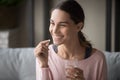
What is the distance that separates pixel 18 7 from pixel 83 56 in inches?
69.7

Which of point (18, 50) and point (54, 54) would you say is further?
point (18, 50)

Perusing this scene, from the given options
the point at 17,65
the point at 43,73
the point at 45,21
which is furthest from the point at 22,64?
the point at 45,21

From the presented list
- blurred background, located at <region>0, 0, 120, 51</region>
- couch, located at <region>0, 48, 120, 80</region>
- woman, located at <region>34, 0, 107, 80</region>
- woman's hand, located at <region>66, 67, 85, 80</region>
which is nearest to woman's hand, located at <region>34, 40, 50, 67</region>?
woman, located at <region>34, 0, 107, 80</region>

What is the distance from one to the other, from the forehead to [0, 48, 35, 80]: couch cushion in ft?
1.90

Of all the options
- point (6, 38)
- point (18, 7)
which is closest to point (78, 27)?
point (6, 38)

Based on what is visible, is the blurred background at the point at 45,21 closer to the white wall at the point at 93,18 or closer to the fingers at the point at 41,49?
the white wall at the point at 93,18

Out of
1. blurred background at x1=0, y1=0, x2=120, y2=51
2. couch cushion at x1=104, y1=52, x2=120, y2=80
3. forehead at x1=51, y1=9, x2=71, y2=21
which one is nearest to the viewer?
forehead at x1=51, y1=9, x2=71, y2=21

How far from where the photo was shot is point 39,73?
1141 mm

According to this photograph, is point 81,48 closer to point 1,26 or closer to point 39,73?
point 39,73

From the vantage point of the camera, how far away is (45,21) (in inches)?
103

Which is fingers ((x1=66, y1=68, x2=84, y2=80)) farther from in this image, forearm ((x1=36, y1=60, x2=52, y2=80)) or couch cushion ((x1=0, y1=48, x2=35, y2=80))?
couch cushion ((x1=0, y1=48, x2=35, y2=80))

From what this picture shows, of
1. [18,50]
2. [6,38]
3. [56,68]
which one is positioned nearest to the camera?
[56,68]

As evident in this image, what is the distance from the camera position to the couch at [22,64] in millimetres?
1519

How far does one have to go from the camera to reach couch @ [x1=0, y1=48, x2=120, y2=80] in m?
1.52
